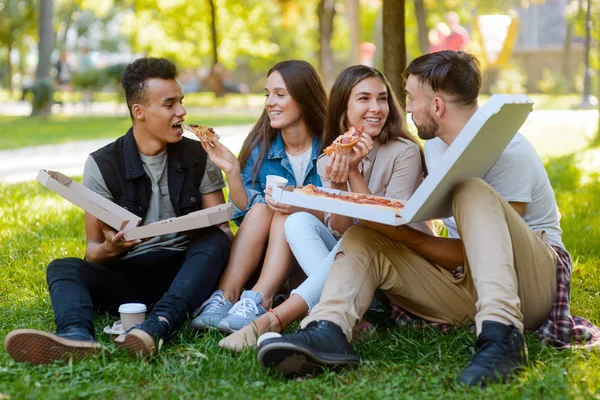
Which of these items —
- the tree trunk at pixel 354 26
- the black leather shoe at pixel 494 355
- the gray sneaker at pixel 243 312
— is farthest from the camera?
the tree trunk at pixel 354 26

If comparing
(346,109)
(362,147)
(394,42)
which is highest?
(394,42)

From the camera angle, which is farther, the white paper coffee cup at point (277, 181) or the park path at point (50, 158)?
the park path at point (50, 158)

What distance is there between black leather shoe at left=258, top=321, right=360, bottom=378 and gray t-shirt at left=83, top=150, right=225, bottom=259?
3.96 ft

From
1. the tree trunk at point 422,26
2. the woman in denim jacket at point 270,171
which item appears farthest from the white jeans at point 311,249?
the tree trunk at point 422,26

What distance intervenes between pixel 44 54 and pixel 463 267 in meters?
19.4

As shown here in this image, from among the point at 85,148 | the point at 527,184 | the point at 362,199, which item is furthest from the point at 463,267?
the point at 85,148

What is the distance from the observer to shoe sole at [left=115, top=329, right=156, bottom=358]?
130 inches

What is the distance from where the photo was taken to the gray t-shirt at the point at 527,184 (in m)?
3.52

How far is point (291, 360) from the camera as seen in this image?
3.08 metres

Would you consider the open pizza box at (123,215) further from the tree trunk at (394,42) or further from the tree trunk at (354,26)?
the tree trunk at (354,26)

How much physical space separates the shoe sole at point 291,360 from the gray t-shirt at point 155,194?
3.96 feet

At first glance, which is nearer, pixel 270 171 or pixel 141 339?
pixel 141 339

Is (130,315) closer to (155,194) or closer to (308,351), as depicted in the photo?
(155,194)

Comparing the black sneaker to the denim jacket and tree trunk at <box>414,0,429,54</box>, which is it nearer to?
the denim jacket
